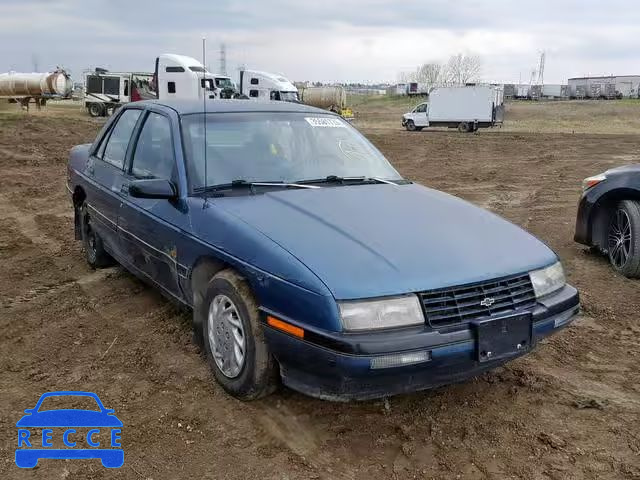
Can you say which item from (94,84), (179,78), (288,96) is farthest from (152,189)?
(94,84)

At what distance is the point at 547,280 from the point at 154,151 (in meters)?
2.73

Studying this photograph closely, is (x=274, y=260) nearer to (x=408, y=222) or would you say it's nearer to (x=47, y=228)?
(x=408, y=222)

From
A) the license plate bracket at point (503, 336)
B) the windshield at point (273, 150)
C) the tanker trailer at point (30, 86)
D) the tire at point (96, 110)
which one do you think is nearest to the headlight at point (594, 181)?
the windshield at point (273, 150)

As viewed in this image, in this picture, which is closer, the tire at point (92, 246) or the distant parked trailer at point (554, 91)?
the tire at point (92, 246)

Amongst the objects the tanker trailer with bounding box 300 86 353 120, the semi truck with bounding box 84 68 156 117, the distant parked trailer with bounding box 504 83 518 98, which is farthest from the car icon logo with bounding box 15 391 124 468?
the distant parked trailer with bounding box 504 83 518 98

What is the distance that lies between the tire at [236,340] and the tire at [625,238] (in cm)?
406

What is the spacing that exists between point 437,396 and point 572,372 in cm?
100

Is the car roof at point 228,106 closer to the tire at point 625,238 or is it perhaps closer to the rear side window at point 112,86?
the tire at point 625,238

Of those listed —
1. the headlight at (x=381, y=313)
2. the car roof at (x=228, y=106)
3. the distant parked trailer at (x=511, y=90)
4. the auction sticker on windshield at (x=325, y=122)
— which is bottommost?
the headlight at (x=381, y=313)

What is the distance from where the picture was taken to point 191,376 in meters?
3.62

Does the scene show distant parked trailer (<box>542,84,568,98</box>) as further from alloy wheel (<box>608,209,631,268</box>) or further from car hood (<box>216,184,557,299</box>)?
car hood (<box>216,184,557,299</box>)

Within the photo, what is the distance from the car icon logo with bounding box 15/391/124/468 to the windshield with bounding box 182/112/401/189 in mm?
1425

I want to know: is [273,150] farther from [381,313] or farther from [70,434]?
[70,434]

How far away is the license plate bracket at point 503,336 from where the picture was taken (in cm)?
279
